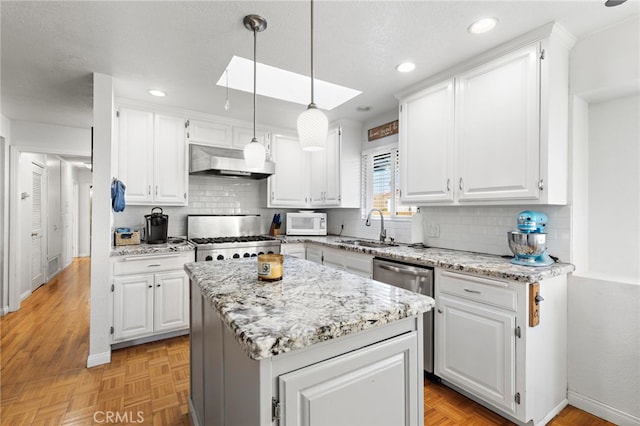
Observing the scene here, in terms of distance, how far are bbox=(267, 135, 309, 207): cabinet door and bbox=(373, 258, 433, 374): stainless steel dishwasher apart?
1932mm

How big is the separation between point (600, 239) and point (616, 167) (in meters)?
0.48

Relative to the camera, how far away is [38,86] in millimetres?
2779

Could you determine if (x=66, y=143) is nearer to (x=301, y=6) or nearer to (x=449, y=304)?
(x=301, y=6)

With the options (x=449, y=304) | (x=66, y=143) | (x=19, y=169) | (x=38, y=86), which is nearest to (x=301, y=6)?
(x=449, y=304)

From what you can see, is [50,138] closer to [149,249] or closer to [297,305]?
[149,249]

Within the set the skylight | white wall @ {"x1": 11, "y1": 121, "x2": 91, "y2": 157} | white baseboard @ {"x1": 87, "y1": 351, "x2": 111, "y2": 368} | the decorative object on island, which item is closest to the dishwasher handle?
the decorative object on island

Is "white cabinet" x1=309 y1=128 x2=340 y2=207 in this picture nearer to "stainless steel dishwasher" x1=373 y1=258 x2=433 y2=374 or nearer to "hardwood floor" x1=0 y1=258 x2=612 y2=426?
"stainless steel dishwasher" x1=373 y1=258 x2=433 y2=374

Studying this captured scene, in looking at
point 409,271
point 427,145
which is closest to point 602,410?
point 409,271

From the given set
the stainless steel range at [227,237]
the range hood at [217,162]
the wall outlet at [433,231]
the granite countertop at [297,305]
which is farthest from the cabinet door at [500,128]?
the stainless steel range at [227,237]

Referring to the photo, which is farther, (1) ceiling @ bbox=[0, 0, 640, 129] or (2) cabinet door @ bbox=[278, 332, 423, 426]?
(1) ceiling @ bbox=[0, 0, 640, 129]

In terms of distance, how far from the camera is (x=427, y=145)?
2.63m

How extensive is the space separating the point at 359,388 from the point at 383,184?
2.86 m

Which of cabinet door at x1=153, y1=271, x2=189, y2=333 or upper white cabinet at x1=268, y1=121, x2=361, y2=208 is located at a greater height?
upper white cabinet at x1=268, y1=121, x2=361, y2=208

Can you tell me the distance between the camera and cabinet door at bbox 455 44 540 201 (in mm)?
1958
